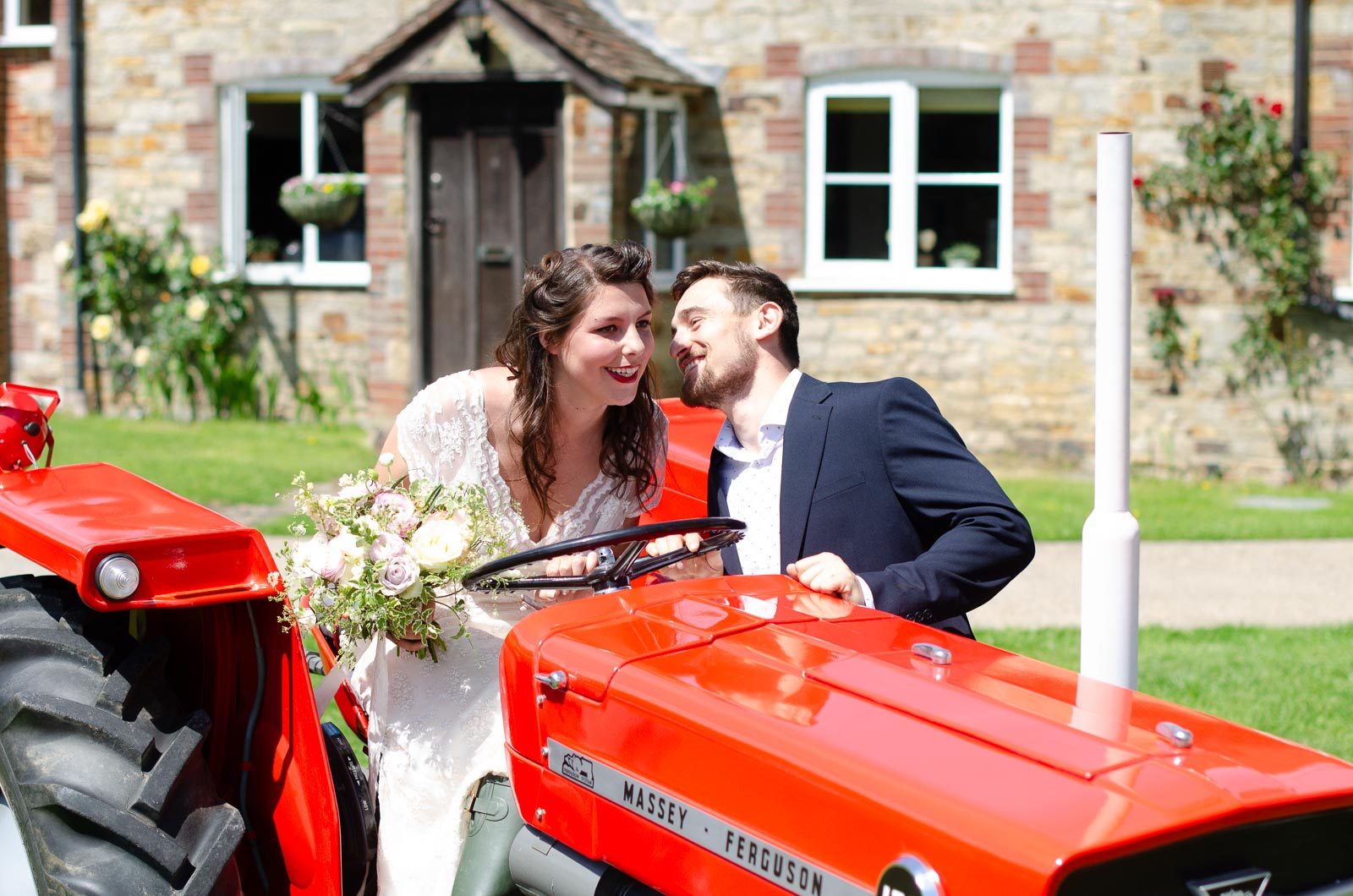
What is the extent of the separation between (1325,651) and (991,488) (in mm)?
3409

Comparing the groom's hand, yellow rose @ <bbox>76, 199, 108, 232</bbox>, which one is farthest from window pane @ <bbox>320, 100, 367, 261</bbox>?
the groom's hand

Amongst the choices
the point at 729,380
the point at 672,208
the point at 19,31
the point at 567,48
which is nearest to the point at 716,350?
the point at 729,380

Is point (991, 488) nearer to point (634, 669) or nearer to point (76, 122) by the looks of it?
point (634, 669)

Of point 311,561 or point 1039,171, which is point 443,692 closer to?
point 311,561

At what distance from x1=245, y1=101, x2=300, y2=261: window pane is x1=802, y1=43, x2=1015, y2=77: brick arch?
447 cm

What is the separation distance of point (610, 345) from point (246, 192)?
968 centimetres

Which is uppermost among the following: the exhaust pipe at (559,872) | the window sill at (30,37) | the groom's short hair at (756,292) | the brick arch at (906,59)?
the window sill at (30,37)

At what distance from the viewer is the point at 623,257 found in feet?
10.1

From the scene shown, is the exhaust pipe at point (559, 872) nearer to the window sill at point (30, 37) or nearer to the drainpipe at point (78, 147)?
the drainpipe at point (78, 147)

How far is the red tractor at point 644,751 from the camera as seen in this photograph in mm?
1651

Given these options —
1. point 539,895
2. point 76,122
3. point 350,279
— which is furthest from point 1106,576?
point 76,122

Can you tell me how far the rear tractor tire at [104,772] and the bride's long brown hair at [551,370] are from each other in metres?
0.95

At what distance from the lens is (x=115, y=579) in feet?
7.93

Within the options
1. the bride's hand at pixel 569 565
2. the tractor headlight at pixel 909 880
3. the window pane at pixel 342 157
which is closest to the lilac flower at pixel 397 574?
the bride's hand at pixel 569 565
